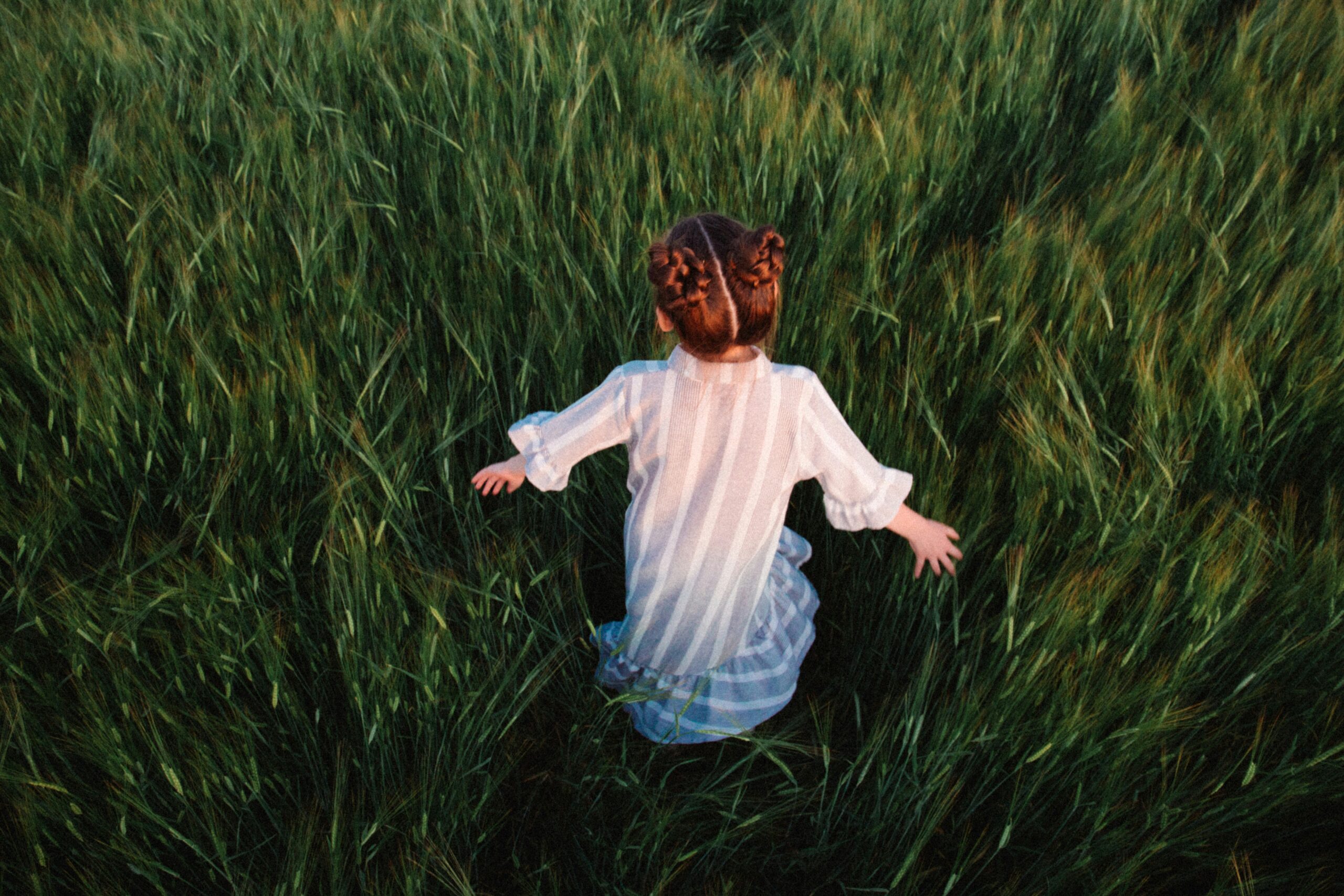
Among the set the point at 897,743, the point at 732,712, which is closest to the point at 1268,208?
the point at 897,743

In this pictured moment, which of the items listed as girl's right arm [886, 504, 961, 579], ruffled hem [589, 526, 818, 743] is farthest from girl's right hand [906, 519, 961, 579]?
ruffled hem [589, 526, 818, 743]

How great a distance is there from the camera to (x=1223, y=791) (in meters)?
0.93

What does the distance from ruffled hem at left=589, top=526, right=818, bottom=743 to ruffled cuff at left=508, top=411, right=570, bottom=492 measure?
0.26 meters

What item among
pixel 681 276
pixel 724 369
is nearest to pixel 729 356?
pixel 724 369

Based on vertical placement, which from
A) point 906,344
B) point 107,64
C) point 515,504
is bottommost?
point 515,504

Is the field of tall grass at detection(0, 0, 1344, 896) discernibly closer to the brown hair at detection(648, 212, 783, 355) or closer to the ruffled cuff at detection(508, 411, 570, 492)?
the ruffled cuff at detection(508, 411, 570, 492)

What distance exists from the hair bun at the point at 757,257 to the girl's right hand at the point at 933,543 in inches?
15.0

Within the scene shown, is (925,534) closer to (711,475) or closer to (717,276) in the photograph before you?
(711,475)

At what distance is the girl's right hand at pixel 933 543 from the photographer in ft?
3.13

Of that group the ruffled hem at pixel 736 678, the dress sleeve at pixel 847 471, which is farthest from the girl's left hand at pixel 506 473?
the dress sleeve at pixel 847 471

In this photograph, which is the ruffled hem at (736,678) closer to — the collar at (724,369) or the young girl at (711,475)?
the young girl at (711,475)

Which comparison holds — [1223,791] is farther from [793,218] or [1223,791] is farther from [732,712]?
[793,218]

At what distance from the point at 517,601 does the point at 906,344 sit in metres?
0.76

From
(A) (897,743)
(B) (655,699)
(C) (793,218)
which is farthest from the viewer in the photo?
(C) (793,218)
